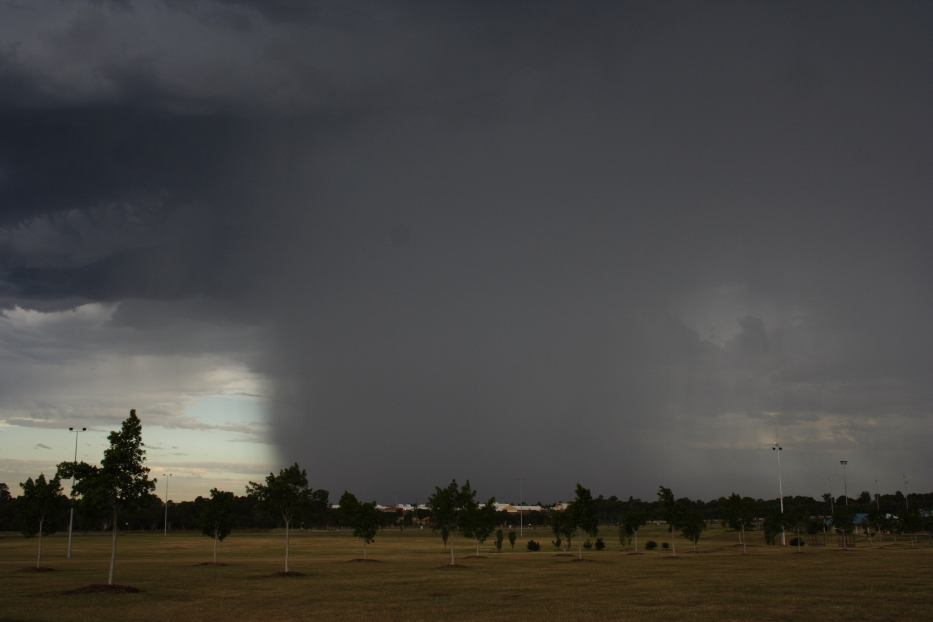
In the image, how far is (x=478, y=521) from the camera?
88.1 m

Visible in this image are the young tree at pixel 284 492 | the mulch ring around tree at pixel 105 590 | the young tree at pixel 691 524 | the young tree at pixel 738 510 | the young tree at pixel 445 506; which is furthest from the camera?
the young tree at pixel 738 510

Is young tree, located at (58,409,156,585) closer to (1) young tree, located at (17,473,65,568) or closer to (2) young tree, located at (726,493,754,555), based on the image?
(1) young tree, located at (17,473,65,568)

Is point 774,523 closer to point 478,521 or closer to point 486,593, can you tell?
point 478,521

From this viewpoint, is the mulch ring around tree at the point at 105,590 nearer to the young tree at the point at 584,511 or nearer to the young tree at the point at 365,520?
the young tree at the point at 365,520

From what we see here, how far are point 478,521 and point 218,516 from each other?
28446 mm

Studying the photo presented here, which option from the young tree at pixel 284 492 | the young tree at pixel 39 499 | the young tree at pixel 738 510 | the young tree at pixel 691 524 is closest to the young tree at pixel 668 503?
the young tree at pixel 691 524

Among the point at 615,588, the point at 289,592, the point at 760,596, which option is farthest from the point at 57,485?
the point at 760,596

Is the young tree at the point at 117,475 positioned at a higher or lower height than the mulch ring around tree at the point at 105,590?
higher

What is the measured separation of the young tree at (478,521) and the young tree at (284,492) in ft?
77.2

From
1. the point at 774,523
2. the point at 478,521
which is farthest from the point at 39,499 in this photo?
the point at 774,523

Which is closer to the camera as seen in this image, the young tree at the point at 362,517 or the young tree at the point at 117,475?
the young tree at the point at 117,475

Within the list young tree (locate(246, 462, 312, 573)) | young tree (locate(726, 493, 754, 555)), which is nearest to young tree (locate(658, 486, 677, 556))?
young tree (locate(726, 493, 754, 555))

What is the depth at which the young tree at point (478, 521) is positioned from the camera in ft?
280

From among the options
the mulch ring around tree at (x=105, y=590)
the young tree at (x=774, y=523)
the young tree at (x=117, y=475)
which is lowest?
the young tree at (x=774, y=523)
